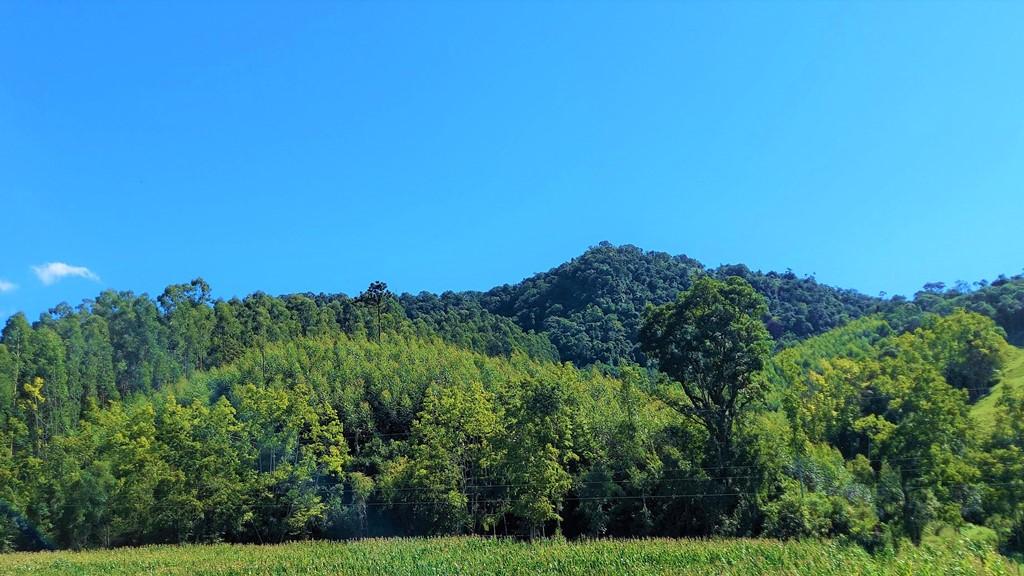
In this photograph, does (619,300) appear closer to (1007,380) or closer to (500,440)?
(1007,380)

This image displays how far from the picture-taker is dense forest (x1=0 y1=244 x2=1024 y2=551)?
3300 cm

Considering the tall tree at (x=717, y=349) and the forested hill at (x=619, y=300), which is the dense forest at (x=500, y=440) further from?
the forested hill at (x=619, y=300)

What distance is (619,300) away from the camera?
94562 mm

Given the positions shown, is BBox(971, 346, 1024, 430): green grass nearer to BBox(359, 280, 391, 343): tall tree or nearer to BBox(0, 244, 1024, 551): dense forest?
BBox(0, 244, 1024, 551): dense forest

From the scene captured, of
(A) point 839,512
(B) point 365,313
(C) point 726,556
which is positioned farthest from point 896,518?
(B) point 365,313

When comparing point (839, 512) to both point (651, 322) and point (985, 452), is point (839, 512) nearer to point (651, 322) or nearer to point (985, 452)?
point (985, 452)

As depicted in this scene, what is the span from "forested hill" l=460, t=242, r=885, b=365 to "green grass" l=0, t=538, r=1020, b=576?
48.5 metres

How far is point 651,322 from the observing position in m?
36.5

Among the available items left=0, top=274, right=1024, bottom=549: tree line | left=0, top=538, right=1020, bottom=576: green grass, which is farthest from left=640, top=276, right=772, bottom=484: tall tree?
left=0, top=538, right=1020, bottom=576: green grass

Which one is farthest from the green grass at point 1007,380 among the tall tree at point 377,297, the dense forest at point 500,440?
the tall tree at point 377,297

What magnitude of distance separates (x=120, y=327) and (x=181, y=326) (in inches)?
207

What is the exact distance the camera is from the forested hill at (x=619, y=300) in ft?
276

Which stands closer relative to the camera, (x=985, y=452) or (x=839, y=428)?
(x=985, y=452)

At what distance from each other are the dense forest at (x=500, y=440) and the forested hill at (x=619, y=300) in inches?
952
